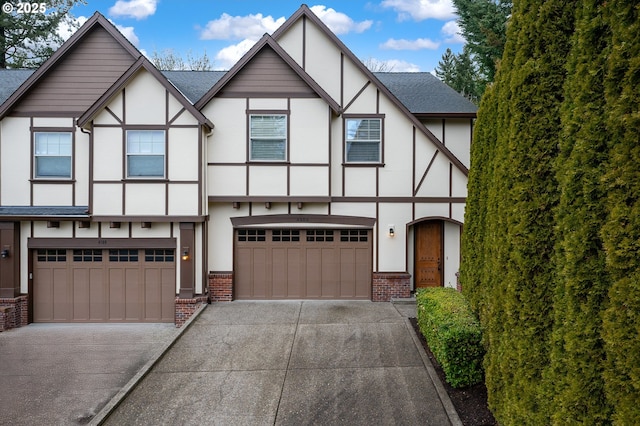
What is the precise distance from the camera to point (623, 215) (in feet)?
9.02

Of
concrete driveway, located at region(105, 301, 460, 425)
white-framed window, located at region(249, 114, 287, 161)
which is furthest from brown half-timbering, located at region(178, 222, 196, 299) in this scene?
white-framed window, located at region(249, 114, 287, 161)

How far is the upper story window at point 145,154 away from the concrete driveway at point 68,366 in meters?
Answer: 3.98

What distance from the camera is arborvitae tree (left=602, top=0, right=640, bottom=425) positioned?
268cm

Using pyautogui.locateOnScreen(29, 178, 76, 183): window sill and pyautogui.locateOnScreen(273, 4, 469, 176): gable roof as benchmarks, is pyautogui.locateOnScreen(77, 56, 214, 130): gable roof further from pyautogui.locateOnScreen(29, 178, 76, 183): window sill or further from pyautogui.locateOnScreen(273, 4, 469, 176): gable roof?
pyautogui.locateOnScreen(273, 4, 469, 176): gable roof

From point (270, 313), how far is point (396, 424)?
4.82 metres

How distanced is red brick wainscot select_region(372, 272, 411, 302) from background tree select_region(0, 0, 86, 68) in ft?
60.8

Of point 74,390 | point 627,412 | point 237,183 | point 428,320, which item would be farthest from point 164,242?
point 627,412

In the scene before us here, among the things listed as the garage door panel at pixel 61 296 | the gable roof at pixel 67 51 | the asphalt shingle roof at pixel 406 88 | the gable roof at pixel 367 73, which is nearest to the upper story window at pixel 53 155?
the gable roof at pixel 67 51

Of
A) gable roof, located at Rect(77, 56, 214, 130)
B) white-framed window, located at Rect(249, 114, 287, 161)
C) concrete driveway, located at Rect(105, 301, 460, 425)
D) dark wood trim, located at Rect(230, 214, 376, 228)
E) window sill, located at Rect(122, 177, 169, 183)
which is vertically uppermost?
gable roof, located at Rect(77, 56, 214, 130)

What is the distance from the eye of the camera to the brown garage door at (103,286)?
966 centimetres

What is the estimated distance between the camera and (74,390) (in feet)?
20.1

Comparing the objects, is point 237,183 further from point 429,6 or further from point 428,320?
point 429,6

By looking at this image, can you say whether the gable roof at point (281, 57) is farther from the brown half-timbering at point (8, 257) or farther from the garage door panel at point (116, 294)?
the brown half-timbering at point (8, 257)

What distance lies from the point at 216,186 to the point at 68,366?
496cm
